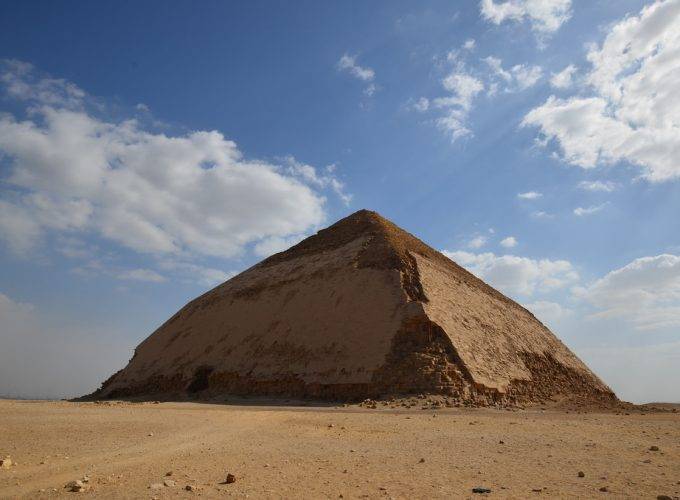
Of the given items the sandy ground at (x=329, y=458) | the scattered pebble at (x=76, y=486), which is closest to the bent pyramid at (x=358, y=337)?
the sandy ground at (x=329, y=458)

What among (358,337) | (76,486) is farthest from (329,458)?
(358,337)

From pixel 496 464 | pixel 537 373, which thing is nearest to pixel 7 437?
pixel 496 464

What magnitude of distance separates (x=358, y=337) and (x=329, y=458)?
1378 cm

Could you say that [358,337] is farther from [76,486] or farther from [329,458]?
[76,486]

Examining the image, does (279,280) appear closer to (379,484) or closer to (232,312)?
(232,312)

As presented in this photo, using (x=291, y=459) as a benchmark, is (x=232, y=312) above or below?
above

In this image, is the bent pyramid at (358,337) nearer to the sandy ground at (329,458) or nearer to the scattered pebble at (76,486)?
the sandy ground at (329,458)

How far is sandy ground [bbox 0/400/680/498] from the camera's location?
5273 millimetres

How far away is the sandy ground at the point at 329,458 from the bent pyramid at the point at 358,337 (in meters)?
7.71

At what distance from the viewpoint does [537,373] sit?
23594 millimetres

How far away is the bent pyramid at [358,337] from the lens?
63.0 feet

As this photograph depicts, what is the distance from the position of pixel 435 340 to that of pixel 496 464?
13.2m

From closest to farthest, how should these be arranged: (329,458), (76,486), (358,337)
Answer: (76,486), (329,458), (358,337)

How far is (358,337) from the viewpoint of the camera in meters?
20.7
